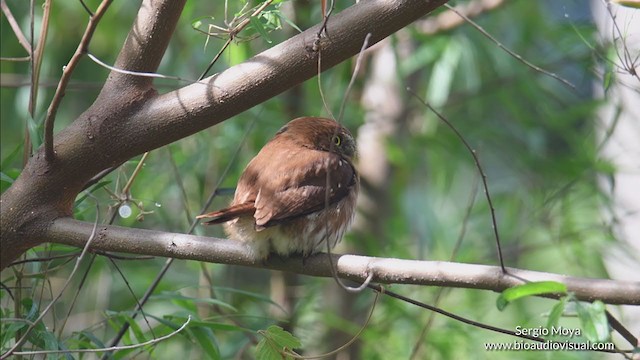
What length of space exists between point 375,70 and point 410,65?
0.34 meters

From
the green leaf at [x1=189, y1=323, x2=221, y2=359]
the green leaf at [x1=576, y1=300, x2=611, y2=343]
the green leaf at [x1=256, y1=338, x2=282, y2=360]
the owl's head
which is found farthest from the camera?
the owl's head

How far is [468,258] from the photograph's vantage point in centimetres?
418

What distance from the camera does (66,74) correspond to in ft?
6.12

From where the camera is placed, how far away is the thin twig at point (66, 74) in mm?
1777

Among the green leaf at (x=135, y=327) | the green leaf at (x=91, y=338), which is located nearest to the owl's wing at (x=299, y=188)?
the green leaf at (x=135, y=327)

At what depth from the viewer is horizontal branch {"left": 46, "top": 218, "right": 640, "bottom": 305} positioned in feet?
5.63

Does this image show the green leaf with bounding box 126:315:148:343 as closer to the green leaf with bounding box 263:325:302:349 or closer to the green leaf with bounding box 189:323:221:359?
the green leaf with bounding box 189:323:221:359

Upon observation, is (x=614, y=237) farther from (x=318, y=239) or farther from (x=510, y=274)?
(x=510, y=274)

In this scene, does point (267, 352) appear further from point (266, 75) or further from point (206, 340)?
point (266, 75)

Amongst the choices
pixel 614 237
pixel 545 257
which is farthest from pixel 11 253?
pixel 545 257

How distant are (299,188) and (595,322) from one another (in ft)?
4.23

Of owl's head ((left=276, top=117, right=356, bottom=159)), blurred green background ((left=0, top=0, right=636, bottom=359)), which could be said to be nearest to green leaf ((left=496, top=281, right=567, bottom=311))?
owl's head ((left=276, top=117, right=356, bottom=159))

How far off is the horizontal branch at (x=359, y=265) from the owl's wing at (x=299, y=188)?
321 mm

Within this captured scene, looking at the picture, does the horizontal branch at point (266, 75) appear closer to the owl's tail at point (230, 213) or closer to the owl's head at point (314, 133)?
the owl's tail at point (230, 213)
